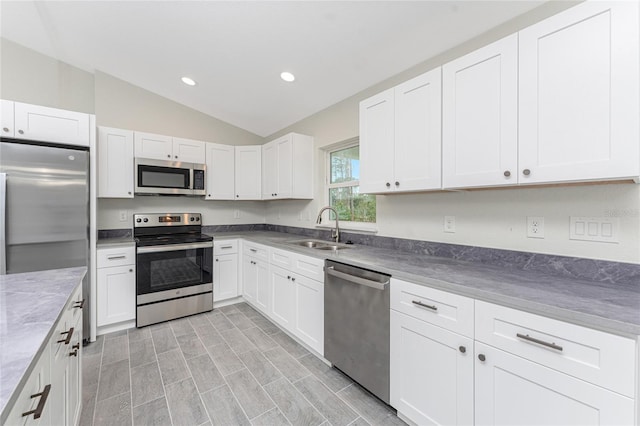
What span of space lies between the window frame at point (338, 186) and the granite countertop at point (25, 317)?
2.16m

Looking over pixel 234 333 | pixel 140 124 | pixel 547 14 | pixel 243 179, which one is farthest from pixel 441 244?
pixel 140 124

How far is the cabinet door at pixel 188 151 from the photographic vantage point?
326 centimetres

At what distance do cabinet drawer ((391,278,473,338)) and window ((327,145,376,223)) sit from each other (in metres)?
1.26

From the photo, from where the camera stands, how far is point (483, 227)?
178 centimetres

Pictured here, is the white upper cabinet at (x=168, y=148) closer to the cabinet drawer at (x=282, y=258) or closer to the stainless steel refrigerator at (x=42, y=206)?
the stainless steel refrigerator at (x=42, y=206)

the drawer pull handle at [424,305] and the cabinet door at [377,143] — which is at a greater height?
the cabinet door at [377,143]

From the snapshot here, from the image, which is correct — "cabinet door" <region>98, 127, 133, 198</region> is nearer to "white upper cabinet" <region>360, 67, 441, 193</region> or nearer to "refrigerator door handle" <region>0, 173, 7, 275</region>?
"refrigerator door handle" <region>0, 173, 7, 275</region>

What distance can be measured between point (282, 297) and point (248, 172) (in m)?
1.96

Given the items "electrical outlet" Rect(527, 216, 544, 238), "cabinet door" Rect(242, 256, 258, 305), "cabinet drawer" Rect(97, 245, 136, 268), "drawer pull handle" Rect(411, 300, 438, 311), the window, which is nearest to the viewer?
"drawer pull handle" Rect(411, 300, 438, 311)

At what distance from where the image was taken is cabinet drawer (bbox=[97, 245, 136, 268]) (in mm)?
2564

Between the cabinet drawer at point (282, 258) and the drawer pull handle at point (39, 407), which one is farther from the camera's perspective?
the cabinet drawer at point (282, 258)

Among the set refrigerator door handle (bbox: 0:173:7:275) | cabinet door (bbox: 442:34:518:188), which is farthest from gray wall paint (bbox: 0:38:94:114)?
cabinet door (bbox: 442:34:518:188)

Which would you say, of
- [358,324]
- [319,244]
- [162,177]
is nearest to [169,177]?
[162,177]

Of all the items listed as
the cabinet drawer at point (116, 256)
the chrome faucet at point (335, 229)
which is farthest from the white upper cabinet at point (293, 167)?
the cabinet drawer at point (116, 256)
